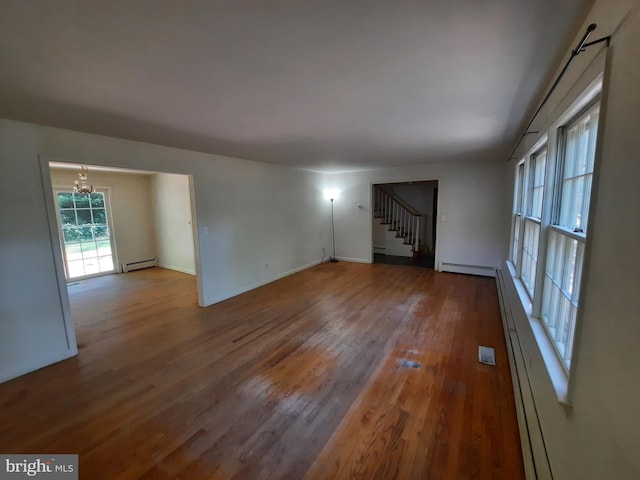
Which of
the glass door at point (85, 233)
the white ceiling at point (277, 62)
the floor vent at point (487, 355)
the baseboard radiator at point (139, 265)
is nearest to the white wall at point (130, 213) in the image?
the baseboard radiator at point (139, 265)

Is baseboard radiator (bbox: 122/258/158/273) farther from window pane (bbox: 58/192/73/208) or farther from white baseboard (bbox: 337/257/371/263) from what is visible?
white baseboard (bbox: 337/257/371/263)

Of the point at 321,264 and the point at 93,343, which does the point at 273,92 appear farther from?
the point at 321,264

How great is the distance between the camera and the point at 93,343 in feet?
10.2

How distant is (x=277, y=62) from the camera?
1.44m

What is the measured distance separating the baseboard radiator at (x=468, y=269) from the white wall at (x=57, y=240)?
3.46m

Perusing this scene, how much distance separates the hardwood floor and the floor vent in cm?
7

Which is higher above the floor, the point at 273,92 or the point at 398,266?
the point at 273,92

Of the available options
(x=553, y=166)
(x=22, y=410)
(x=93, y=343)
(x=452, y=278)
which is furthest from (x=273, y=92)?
(x=452, y=278)

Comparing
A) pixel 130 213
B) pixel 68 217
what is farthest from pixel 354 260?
pixel 68 217

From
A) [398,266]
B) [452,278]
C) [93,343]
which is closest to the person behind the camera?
[93,343]

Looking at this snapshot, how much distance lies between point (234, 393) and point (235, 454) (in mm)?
581

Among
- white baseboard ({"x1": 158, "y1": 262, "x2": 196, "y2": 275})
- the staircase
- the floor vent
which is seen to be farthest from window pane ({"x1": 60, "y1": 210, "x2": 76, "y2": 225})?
the floor vent

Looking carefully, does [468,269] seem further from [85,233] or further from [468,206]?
[85,233]

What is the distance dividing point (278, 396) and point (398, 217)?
6.29 meters
